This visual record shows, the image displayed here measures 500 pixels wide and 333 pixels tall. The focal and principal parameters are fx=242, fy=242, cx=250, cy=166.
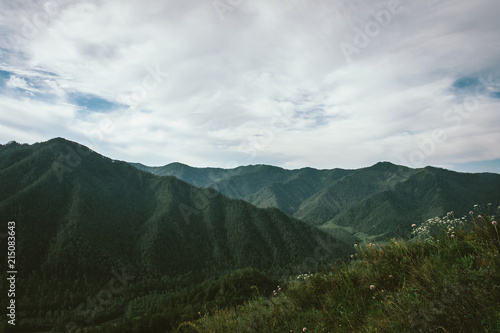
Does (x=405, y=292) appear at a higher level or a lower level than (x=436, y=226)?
A: lower

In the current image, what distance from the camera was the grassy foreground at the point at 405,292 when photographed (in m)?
4.40

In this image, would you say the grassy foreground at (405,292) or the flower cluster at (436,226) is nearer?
the grassy foreground at (405,292)

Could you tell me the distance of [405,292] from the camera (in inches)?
224

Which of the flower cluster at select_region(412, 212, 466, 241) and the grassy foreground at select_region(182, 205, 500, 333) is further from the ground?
the flower cluster at select_region(412, 212, 466, 241)

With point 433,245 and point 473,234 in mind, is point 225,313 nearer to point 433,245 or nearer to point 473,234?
point 433,245

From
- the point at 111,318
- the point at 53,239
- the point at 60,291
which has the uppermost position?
the point at 53,239

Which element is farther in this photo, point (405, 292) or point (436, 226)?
point (436, 226)

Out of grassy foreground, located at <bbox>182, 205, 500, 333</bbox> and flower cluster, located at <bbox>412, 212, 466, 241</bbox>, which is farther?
flower cluster, located at <bbox>412, 212, 466, 241</bbox>

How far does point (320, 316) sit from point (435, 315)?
2.73m

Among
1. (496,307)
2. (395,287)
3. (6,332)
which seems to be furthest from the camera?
(6,332)

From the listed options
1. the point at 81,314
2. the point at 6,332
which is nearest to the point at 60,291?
the point at 81,314

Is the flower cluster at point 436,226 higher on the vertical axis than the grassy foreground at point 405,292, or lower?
higher

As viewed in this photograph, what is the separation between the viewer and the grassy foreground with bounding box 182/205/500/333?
4.40 meters

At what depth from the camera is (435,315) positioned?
4398 millimetres
